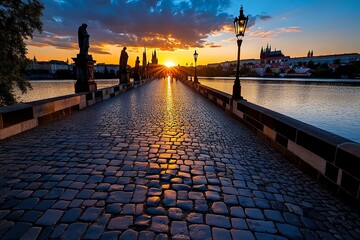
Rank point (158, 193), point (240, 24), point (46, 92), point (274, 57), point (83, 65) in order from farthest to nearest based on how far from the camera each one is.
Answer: point (274, 57) < point (46, 92) < point (83, 65) < point (240, 24) < point (158, 193)

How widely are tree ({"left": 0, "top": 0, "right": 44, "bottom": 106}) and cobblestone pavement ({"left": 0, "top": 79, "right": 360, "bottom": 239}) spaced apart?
10.7 m

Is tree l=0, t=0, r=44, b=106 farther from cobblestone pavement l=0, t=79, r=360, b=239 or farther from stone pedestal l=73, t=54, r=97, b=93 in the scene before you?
→ cobblestone pavement l=0, t=79, r=360, b=239

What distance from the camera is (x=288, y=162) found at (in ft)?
13.7

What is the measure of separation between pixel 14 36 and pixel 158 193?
15.6 metres

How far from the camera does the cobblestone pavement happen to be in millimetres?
2207

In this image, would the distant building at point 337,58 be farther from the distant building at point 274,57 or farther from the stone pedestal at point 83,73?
the stone pedestal at point 83,73

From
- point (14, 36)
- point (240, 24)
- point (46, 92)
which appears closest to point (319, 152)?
point (240, 24)

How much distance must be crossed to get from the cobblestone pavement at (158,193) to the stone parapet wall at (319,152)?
0.20 metres

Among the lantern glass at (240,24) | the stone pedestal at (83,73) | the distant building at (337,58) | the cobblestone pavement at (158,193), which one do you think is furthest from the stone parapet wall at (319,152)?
the distant building at (337,58)

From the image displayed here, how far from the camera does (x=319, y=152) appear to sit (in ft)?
11.0

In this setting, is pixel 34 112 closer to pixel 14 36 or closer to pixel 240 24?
pixel 240 24

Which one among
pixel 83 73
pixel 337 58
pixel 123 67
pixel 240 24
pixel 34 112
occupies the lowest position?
pixel 34 112

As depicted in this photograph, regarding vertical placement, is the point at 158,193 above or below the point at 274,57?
below

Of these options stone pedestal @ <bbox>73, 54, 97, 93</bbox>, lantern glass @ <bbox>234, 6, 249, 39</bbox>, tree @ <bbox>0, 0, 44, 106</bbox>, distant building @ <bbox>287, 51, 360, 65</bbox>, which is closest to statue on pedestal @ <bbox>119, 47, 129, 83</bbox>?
tree @ <bbox>0, 0, 44, 106</bbox>
